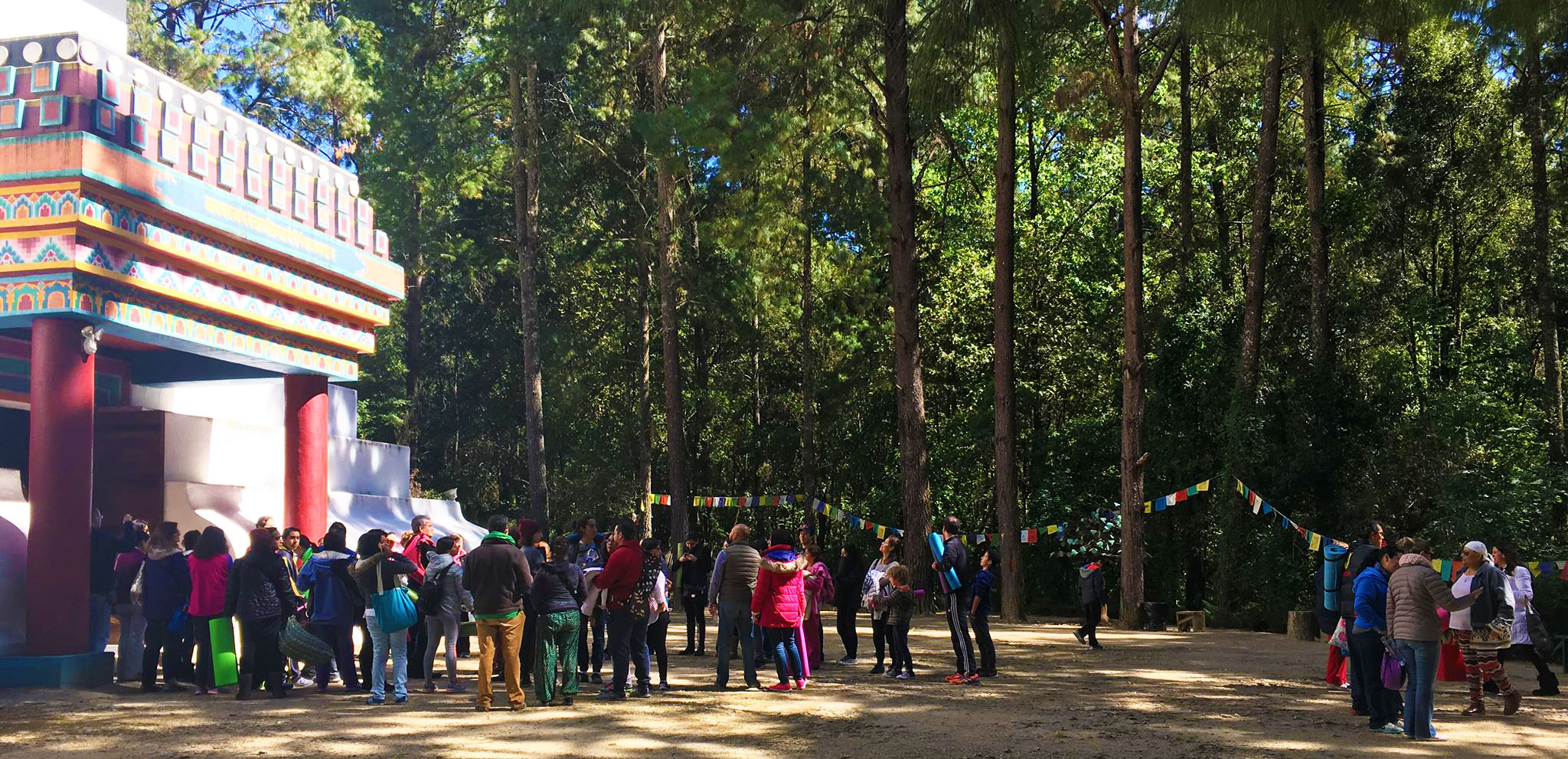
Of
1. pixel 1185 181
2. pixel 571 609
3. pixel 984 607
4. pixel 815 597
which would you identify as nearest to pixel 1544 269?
pixel 1185 181

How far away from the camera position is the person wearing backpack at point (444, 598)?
12977 millimetres

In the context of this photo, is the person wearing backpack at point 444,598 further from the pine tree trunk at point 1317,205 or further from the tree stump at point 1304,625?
the pine tree trunk at point 1317,205

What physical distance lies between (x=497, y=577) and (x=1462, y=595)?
7827 mm

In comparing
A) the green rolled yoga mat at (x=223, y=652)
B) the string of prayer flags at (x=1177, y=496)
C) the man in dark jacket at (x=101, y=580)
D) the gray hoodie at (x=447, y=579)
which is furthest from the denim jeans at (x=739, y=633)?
the string of prayer flags at (x=1177, y=496)

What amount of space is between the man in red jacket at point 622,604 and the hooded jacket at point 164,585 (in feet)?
13.2

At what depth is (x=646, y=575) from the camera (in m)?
13.0

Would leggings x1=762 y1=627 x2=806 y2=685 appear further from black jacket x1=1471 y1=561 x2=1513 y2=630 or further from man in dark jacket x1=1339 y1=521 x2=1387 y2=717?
black jacket x1=1471 y1=561 x2=1513 y2=630

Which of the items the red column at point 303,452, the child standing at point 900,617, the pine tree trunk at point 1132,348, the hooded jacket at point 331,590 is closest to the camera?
the hooded jacket at point 331,590

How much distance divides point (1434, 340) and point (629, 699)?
24.8 meters

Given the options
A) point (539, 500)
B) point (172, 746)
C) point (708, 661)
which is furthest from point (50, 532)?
point (539, 500)

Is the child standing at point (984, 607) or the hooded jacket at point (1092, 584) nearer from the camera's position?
the child standing at point (984, 607)

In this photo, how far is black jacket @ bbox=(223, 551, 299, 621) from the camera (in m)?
12.6

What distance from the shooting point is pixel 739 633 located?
45.2 ft

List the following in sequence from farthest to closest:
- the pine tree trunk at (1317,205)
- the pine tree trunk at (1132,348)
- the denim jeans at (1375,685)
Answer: the pine tree trunk at (1317,205), the pine tree trunk at (1132,348), the denim jeans at (1375,685)
